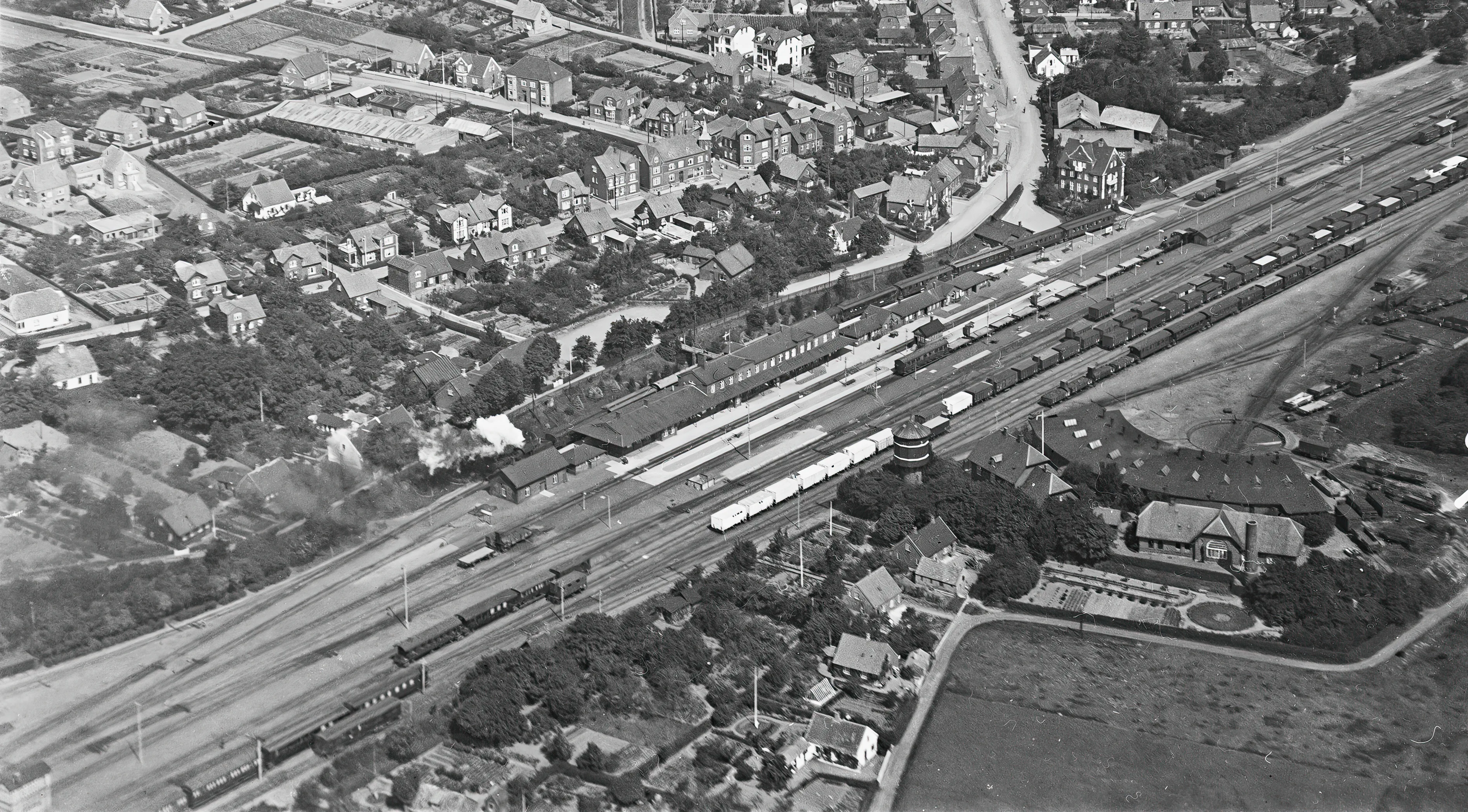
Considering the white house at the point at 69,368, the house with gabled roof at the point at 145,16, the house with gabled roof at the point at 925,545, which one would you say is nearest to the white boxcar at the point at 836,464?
the house with gabled roof at the point at 925,545

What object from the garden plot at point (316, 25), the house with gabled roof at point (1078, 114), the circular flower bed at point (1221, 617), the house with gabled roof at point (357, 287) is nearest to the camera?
the circular flower bed at point (1221, 617)

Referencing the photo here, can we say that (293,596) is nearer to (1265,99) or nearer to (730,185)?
(730,185)

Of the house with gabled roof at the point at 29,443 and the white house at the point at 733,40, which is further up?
the white house at the point at 733,40

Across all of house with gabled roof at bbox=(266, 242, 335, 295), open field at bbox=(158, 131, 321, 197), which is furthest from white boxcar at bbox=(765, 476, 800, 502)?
open field at bbox=(158, 131, 321, 197)

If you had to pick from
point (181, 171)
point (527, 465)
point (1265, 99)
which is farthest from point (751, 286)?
point (1265, 99)

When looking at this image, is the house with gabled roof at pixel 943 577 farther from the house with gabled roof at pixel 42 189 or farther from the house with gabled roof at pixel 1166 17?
the house with gabled roof at pixel 1166 17

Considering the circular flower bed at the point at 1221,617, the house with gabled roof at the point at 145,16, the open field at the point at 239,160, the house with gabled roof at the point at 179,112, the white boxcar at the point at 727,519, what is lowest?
the circular flower bed at the point at 1221,617

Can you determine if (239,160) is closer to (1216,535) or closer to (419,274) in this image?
(419,274)
